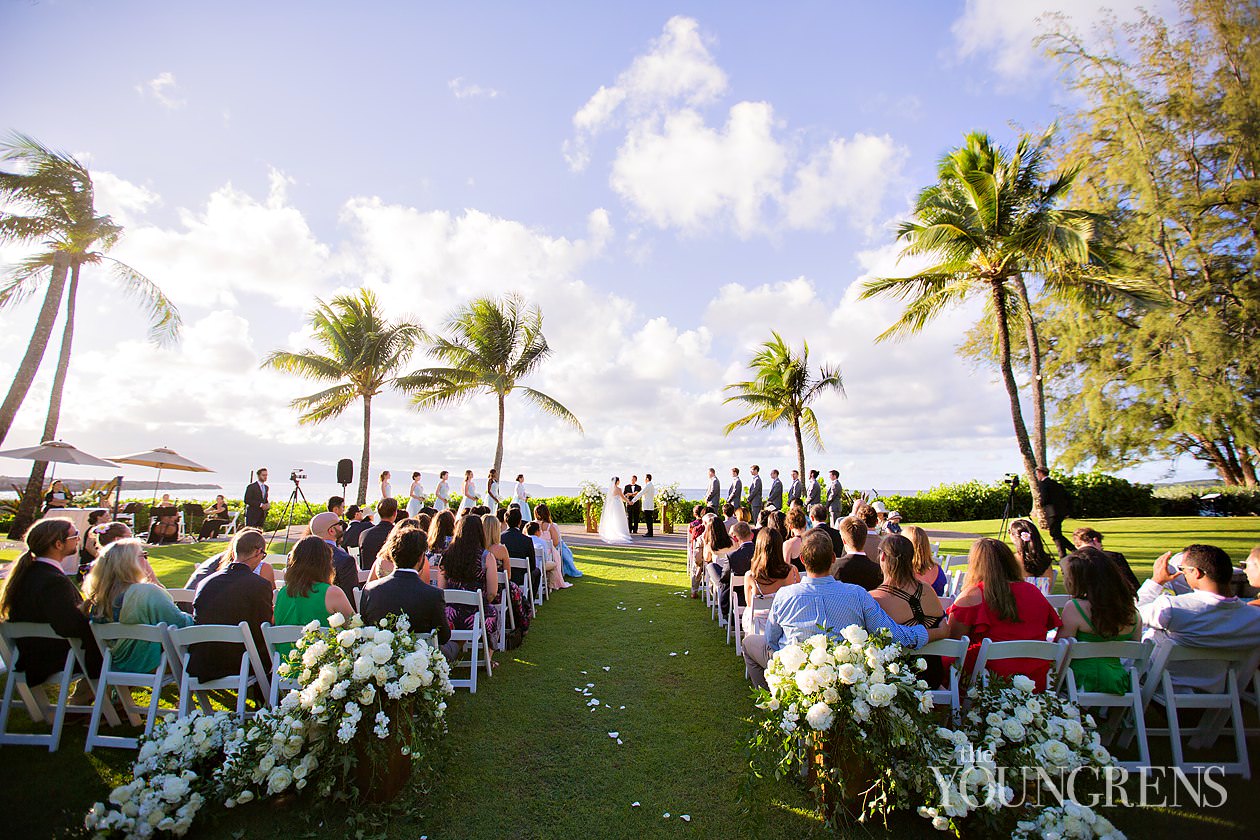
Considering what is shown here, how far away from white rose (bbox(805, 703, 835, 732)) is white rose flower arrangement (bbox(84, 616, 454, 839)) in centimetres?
205

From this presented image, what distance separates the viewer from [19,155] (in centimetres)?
1466

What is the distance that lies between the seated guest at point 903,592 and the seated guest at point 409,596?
3.21 meters

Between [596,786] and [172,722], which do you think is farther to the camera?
[596,786]

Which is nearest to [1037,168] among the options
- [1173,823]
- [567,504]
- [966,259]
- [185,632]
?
[966,259]

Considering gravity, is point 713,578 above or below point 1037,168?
below

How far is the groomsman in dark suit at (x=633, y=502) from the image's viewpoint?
2009 cm

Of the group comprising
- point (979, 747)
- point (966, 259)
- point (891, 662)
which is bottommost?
point (979, 747)

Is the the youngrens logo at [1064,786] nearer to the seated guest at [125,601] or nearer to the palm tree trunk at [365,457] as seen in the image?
the seated guest at [125,601]

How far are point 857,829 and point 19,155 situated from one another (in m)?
21.9

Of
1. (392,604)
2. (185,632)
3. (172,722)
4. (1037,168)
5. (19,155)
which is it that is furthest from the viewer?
(19,155)

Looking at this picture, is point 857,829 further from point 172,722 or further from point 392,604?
point 172,722

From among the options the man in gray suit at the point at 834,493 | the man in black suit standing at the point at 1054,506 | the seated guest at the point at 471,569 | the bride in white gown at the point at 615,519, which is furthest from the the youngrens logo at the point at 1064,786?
the bride in white gown at the point at 615,519

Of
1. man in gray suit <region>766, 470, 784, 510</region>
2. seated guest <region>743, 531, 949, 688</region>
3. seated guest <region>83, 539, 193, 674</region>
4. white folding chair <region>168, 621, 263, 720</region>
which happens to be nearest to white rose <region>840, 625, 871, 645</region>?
seated guest <region>743, 531, 949, 688</region>

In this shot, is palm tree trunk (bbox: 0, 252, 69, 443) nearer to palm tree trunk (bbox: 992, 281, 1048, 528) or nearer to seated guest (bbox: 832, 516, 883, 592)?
seated guest (bbox: 832, 516, 883, 592)
